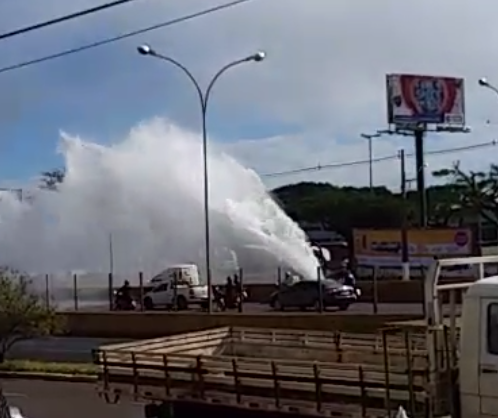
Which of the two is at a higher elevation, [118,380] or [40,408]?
[118,380]

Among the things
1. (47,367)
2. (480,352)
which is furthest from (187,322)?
(480,352)

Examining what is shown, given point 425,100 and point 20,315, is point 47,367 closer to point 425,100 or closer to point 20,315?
point 20,315

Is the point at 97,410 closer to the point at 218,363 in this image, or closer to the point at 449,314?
the point at 218,363

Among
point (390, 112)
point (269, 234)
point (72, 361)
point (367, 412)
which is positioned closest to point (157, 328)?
point (72, 361)

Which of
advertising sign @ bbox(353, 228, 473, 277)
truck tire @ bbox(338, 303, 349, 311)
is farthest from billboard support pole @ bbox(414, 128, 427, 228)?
truck tire @ bbox(338, 303, 349, 311)

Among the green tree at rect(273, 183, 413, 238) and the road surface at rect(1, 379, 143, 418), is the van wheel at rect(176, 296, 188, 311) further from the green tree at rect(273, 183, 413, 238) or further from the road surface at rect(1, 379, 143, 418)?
the green tree at rect(273, 183, 413, 238)

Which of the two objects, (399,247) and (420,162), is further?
(420,162)

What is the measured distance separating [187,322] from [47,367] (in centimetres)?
790

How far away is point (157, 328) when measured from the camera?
35.0m

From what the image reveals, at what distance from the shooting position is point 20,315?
28.4m

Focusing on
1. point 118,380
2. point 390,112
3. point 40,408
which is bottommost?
point 40,408

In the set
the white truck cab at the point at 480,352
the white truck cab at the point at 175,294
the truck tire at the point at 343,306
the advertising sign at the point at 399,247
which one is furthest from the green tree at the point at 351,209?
the white truck cab at the point at 480,352

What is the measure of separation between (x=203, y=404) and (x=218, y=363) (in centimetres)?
46

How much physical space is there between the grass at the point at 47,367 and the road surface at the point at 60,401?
662 millimetres
